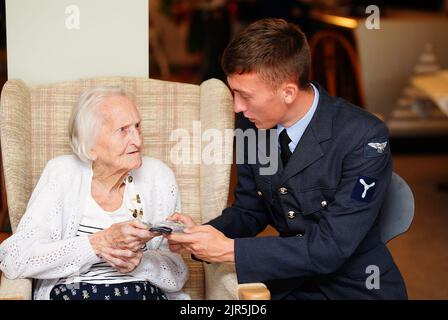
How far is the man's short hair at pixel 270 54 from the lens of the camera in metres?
2.09

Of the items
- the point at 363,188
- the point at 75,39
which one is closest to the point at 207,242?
the point at 363,188

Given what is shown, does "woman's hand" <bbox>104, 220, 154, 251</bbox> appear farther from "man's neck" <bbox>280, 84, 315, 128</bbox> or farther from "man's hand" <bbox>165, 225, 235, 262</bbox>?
"man's neck" <bbox>280, 84, 315, 128</bbox>

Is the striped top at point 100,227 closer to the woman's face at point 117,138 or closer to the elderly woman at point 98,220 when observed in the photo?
the elderly woman at point 98,220

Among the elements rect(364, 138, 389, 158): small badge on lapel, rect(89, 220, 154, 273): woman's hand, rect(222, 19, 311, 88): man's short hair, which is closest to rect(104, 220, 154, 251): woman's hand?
rect(89, 220, 154, 273): woman's hand

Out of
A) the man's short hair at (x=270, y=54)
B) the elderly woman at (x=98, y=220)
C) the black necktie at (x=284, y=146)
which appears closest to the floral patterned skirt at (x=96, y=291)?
the elderly woman at (x=98, y=220)

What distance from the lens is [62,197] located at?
2270 millimetres

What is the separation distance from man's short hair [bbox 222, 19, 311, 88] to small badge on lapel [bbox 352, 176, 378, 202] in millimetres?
319

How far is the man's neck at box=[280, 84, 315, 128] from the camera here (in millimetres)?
2188

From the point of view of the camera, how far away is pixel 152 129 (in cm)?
259

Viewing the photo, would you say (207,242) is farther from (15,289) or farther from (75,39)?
(75,39)

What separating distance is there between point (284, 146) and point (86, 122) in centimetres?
58

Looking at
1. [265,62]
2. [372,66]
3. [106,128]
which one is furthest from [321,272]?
[372,66]

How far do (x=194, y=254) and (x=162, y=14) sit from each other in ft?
26.2

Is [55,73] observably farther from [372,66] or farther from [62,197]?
[372,66]
